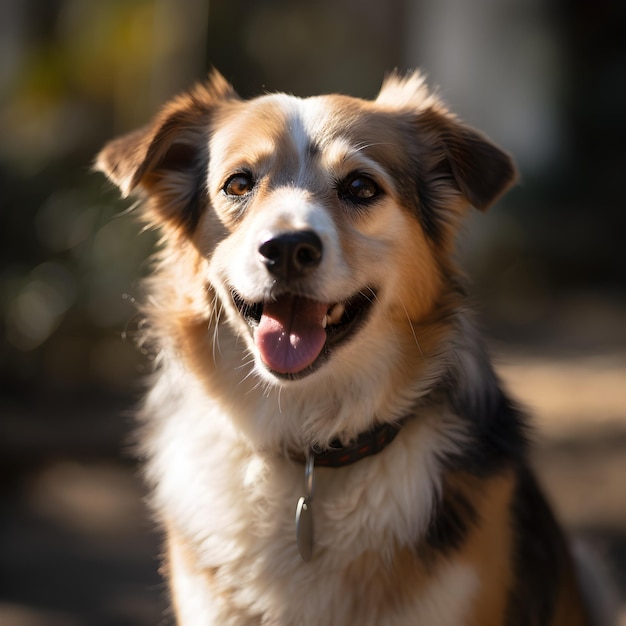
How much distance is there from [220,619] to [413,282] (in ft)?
4.07

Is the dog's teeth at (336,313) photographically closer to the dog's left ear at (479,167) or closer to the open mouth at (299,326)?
the open mouth at (299,326)

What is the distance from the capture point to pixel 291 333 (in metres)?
2.67

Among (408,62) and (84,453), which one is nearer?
(84,453)

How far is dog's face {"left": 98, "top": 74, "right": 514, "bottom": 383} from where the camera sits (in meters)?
2.61

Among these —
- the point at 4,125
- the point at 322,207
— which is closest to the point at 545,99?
the point at 4,125

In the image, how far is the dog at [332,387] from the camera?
2.61 m

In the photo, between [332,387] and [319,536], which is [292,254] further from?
[319,536]

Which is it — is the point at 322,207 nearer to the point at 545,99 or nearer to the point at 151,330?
the point at 151,330

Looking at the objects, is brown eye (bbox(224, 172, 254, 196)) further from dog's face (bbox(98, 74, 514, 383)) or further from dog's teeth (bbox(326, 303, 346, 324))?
dog's teeth (bbox(326, 303, 346, 324))

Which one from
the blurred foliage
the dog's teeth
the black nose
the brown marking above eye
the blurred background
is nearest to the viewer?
the black nose

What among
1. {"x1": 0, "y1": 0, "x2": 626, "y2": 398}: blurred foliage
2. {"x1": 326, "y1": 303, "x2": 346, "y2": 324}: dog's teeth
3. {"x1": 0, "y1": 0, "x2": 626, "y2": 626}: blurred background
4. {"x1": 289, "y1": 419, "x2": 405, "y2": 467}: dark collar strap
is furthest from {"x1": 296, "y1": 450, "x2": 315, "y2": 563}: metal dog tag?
{"x1": 0, "y1": 0, "x2": 626, "y2": 398}: blurred foliage

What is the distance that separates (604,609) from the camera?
11.2 ft

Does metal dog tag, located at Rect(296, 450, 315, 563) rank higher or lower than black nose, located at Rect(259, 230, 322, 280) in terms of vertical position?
lower

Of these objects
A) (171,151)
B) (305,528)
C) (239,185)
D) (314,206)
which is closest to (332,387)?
(305,528)
